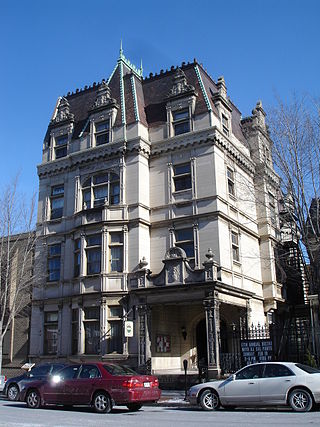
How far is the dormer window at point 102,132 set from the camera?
97.9 feet

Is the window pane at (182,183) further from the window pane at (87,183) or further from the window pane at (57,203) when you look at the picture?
the window pane at (57,203)

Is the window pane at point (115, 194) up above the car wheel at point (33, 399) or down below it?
above

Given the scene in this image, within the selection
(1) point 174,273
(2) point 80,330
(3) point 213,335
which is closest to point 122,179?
(1) point 174,273

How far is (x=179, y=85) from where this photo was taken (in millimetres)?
29203

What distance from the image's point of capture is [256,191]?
3172 centimetres

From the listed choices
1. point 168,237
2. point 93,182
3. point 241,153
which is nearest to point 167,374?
point 168,237

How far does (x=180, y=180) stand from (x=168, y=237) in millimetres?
3331

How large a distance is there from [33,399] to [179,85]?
1929cm

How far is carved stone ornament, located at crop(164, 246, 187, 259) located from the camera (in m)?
24.5

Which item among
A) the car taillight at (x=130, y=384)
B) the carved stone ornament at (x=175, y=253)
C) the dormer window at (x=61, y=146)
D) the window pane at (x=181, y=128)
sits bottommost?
the car taillight at (x=130, y=384)

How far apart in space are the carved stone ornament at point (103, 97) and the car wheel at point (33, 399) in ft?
60.2

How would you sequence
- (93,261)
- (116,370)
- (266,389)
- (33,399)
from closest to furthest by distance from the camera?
(266,389) → (116,370) → (33,399) → (93,261)

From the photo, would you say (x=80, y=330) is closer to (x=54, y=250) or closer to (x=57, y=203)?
(x=54, y=250)

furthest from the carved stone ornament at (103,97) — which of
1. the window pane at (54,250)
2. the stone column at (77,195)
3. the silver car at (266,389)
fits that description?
the silver car at (266,389)
